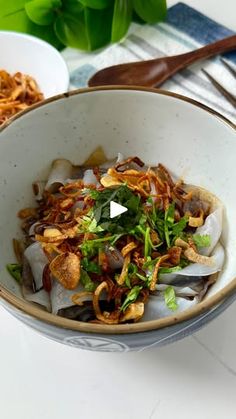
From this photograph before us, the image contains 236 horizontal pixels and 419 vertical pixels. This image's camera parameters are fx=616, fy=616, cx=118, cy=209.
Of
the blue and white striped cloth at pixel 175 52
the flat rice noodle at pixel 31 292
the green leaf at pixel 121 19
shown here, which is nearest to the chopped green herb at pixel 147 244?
the flat rice noodle at pixel 31 292

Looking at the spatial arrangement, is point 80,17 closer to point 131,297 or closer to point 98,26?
point 98,26

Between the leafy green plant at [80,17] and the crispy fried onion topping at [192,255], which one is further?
the leafy green plant at [80,17]

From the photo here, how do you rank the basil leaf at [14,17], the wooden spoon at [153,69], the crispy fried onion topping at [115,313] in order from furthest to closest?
the basil leaf at [14,17] < the wooden spoon at [153,69] < the crispy fried onion topping at [115,313]

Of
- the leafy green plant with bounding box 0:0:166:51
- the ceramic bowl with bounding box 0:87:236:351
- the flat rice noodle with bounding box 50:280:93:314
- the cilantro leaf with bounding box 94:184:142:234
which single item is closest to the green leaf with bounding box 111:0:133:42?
the leafy green plant with bounding box 0:0:166:51

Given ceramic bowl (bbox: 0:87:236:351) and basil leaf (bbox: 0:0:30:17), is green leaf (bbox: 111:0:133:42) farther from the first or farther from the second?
ceramic bowl (bbox: 0:87:236:351)

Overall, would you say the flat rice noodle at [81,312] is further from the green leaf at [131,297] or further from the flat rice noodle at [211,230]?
the flat rice noodle at [211,230]

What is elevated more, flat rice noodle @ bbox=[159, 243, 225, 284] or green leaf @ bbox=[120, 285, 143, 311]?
flat rice noodle @ bbox=[159, 243, 225, 284]
